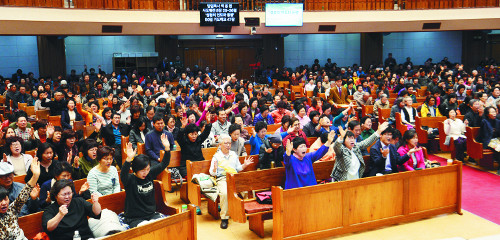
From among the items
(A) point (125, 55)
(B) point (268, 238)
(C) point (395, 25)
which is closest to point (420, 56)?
→ (C) point (395, 25)

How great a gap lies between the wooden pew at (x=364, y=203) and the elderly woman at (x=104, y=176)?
1844 mm

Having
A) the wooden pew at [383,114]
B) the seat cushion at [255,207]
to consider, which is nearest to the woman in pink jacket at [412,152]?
the seat cushion at [255,207]

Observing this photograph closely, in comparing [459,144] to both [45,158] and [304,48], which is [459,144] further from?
[304,48]

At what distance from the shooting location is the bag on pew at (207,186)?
6.19 m

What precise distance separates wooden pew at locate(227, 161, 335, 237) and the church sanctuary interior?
0.7 inches

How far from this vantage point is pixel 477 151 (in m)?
8.22

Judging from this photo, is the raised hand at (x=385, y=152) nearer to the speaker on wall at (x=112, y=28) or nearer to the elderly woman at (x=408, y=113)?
the elderly woman at (x=408, y=113)

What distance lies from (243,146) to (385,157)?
81.3 inches

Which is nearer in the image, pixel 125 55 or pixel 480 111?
pixel 480 111

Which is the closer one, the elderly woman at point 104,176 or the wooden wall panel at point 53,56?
the elderly woman at point 104,176

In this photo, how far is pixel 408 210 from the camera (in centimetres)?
591

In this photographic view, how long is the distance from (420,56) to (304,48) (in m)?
5.55

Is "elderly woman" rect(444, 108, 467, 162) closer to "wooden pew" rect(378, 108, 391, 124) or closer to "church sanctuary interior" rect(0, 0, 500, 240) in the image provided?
"church sanctuary interior" rect(0, 0, 500, 240)

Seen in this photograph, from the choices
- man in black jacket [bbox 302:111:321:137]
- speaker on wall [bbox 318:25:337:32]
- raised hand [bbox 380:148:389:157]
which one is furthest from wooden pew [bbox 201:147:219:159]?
speaker on wall [bbox 318:25:337:32]
